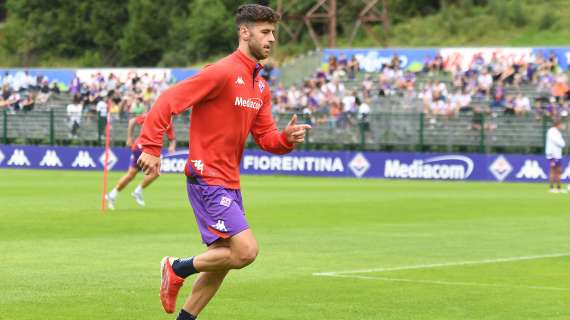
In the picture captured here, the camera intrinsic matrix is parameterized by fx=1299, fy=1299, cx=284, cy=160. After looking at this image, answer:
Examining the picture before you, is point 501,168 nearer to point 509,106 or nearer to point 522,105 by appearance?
point 522,105

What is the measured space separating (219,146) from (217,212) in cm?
52

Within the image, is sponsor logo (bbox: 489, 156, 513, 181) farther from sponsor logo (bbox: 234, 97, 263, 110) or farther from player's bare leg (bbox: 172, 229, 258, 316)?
player's bare leg (bbox: 172, 229, 258, 316)

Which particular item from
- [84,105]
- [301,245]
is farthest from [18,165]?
[301,245]

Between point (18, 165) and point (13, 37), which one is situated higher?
point (13, 37)

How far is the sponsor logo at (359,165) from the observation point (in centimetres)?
4300

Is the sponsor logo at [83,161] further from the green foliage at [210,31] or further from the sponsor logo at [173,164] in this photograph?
the green foliage at [210,31]

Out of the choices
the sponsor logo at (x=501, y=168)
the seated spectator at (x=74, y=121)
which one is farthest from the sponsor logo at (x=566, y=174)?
the seated spectator at (x=74, y=121)

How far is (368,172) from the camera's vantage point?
4294 cm

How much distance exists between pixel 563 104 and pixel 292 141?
32569 mm

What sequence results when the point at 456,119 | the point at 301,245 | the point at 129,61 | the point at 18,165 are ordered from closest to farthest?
the point at 301,245 < the point at 456,119 < the point at 18,165 < the point at 129,61

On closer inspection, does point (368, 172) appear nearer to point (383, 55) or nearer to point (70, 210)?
point (383, 55)

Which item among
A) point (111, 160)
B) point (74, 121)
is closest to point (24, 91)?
point (74, 121)

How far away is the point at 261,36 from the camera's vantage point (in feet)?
32.4

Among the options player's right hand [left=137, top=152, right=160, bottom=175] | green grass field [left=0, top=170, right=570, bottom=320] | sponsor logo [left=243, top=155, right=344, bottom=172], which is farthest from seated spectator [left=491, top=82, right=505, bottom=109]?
player's right hand [left=137, top=152, right=160, bottom=175]
